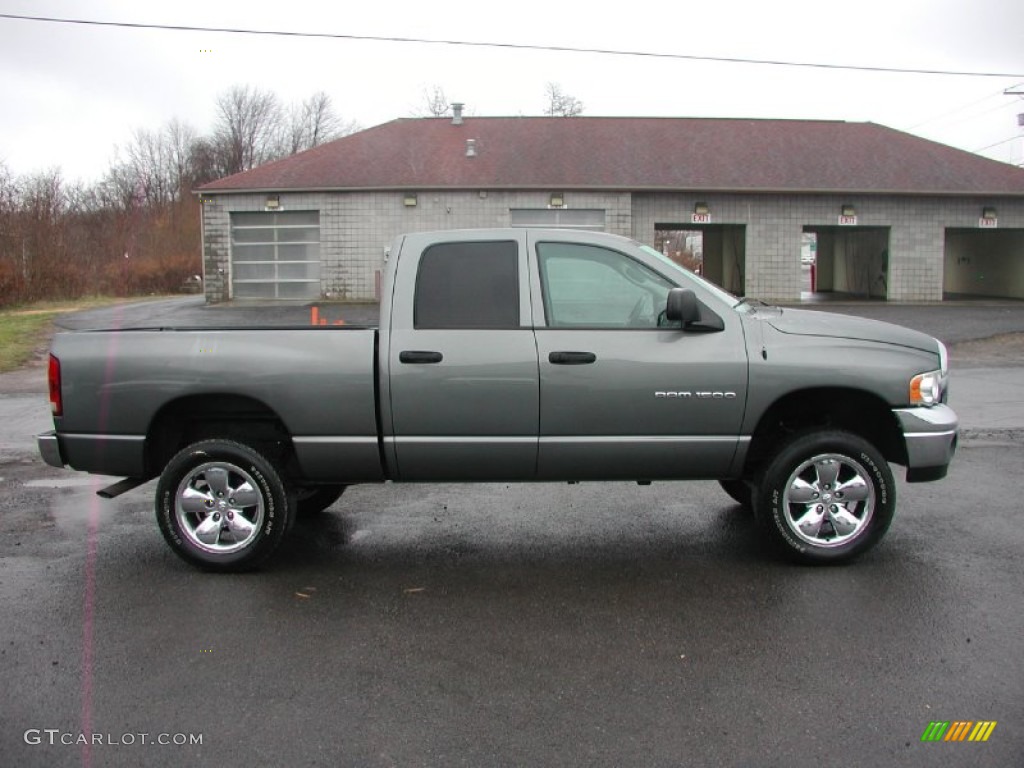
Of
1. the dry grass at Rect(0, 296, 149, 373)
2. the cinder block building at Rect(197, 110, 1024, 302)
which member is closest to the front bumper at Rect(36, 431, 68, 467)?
the dry grass at Rect(0, 296, 149, 373)

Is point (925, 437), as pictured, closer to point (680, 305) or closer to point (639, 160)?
point (680, 305)

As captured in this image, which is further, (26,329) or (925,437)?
(26,329)

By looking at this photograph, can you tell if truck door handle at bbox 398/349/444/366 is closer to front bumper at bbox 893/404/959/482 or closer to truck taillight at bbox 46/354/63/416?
truck taillight at bbox 46/354/63/416

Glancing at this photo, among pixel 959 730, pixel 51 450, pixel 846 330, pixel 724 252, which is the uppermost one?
pixel 724 252

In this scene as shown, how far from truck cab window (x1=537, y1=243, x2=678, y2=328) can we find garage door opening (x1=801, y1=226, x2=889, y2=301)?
27055mm

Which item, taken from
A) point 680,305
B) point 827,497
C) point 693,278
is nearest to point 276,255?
point 693,278

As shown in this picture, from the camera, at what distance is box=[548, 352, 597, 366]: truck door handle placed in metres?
5.14

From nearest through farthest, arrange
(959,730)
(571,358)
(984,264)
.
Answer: (959,730) < (571,358) < (984,264)

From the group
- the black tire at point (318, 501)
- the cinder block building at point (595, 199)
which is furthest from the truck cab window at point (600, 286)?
the cinder block building at point (595, 199)

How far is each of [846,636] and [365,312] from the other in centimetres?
2178

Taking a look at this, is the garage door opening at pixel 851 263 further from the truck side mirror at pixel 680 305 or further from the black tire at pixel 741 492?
the truck side mirror at pixel 680 305

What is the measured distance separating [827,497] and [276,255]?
25873 millimetres

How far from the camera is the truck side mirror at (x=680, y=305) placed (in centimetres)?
500

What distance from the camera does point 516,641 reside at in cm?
431
